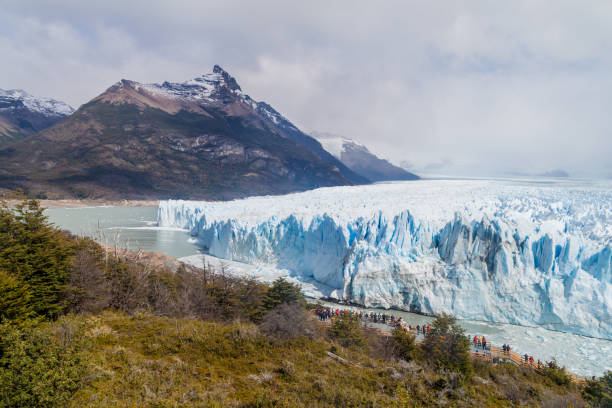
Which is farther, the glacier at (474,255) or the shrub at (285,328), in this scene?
the glacier at (474,255)

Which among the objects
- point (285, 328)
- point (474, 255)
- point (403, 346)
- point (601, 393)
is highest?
point (474, 255)

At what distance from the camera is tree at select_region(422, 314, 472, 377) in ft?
27.9

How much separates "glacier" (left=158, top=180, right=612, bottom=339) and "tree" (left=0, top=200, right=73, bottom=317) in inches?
557

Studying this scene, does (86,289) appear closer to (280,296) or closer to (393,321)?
(280,296)

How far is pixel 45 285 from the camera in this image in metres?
8.96

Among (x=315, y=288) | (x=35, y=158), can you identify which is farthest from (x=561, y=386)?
(x=35, y=158)

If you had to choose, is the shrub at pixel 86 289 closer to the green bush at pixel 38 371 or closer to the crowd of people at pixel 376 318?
the green bush at pixel 38 371

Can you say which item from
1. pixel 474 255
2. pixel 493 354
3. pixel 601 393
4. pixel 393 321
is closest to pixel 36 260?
pixel 393 321

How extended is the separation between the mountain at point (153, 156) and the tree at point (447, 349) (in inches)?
3733

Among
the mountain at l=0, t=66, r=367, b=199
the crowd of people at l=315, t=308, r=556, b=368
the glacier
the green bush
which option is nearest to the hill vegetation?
the green bush

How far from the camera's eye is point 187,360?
644 cm

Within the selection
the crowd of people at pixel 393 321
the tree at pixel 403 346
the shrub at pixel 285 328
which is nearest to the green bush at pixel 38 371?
the shrub at pixel 285 328

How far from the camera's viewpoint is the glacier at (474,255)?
1588cm

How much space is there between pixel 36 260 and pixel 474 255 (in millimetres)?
20293
